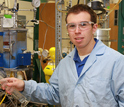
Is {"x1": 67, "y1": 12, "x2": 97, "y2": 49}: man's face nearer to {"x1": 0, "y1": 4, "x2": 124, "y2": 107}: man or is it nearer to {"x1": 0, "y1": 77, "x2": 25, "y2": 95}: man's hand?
{"x1": 0, "y1": 4, "x2": 124, "y2": 107}: man

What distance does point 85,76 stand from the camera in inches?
53.6

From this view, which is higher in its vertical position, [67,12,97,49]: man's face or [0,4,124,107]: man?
[67,12,97,49]: man's face

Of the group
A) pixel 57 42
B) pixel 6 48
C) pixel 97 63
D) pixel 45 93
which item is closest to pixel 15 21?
pixel 6 48

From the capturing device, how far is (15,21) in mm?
2139

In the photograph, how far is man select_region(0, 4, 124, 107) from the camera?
130cm

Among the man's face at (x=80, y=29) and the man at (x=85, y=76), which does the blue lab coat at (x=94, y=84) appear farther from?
the man's face at (x=80, y=29)

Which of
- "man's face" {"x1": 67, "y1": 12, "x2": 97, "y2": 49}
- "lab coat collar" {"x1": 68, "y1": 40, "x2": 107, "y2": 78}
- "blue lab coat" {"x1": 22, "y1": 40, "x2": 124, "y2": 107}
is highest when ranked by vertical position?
"man's face" {"x1": 67, "y1": 12, "x2": 97, "y2": 49}

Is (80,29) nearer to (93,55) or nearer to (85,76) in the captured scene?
(93,55)

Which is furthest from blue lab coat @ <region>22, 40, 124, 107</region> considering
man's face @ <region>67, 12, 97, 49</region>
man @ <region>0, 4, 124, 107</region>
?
man's face @ <region>67, 12, 97, 49</region>

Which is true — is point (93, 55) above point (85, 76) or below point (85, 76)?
above

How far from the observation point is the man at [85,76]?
1.30m

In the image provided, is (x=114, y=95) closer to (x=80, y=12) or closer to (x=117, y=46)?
(x=80, y=12)

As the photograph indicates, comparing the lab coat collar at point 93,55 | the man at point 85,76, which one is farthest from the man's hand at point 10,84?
the lab coat collar at point 93,55

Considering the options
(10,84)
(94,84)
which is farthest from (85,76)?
(10,84)
